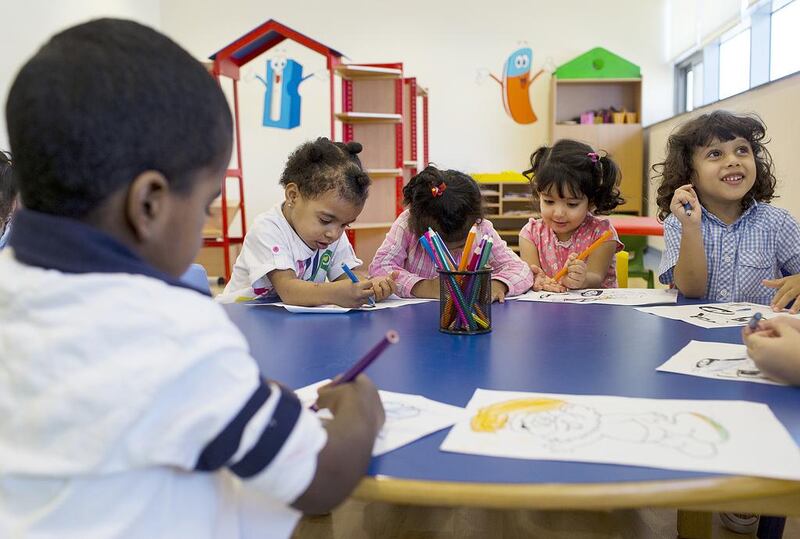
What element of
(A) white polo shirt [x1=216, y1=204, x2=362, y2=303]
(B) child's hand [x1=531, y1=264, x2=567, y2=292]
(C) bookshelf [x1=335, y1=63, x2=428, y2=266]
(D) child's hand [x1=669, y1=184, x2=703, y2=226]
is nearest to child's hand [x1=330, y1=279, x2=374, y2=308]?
(A) white polo shirt [x1=216, y1=204, x2=362, y2=303]

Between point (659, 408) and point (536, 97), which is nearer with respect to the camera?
point (659, 408)

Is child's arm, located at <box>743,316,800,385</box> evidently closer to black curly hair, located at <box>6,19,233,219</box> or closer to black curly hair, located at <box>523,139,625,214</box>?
black curly hair, located at <box>6,19,233,219</box>

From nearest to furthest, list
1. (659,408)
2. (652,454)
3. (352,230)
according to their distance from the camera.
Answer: (652,454)
(659,408)
(352,230)

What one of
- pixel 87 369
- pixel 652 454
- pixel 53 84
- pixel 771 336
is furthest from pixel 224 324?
pixel 771 336

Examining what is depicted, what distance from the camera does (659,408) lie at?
0.67 metres

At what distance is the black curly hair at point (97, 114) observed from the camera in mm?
471

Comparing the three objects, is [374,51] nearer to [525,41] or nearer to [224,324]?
[525,41]

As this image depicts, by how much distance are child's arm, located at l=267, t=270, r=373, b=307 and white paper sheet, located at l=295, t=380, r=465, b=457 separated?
1.81ft

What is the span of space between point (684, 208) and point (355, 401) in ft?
3.68

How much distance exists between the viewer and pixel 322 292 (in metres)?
1.34

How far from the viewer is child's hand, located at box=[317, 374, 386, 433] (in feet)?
1.97

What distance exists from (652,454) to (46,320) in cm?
48

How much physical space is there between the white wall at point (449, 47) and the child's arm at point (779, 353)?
5553 millimetres

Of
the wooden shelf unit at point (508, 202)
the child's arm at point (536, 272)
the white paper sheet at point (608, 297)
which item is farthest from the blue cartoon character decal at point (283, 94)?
the white paper sheet at point (608, 297)
